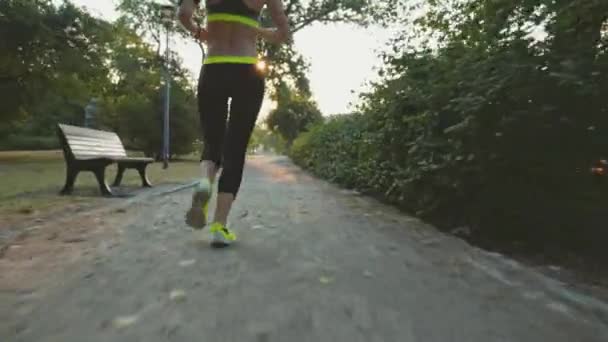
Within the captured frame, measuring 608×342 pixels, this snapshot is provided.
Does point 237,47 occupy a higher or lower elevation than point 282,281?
higher

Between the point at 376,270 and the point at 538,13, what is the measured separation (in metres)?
2.10

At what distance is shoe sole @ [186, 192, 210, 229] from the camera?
347 cm

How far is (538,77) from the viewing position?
133 inches

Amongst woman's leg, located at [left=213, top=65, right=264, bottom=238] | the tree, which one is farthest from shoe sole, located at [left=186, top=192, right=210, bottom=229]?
the tree

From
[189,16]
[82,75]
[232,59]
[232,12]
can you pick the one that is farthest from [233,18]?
[82,75]

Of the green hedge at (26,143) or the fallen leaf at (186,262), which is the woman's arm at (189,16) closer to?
the fallen leaf at (186,262)

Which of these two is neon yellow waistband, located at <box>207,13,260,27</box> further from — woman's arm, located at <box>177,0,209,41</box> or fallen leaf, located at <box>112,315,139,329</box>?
fallen leaf, located at <box>112,315,139,329</box>

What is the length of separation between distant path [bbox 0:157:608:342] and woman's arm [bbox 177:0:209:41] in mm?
1515

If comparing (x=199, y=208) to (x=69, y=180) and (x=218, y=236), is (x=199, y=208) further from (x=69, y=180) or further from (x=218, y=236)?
(x=69, y=180)

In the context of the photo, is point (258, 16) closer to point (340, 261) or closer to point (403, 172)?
point (340, 261)

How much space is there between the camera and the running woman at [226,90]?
11.8ft

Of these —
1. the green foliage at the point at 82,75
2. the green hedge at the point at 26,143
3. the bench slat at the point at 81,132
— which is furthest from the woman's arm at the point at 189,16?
the green hedge at the point at 26,143

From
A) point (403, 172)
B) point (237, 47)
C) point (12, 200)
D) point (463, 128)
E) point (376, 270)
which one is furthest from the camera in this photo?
point (12, 200)

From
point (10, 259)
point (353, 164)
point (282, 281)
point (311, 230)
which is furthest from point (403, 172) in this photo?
point (353, 164)
